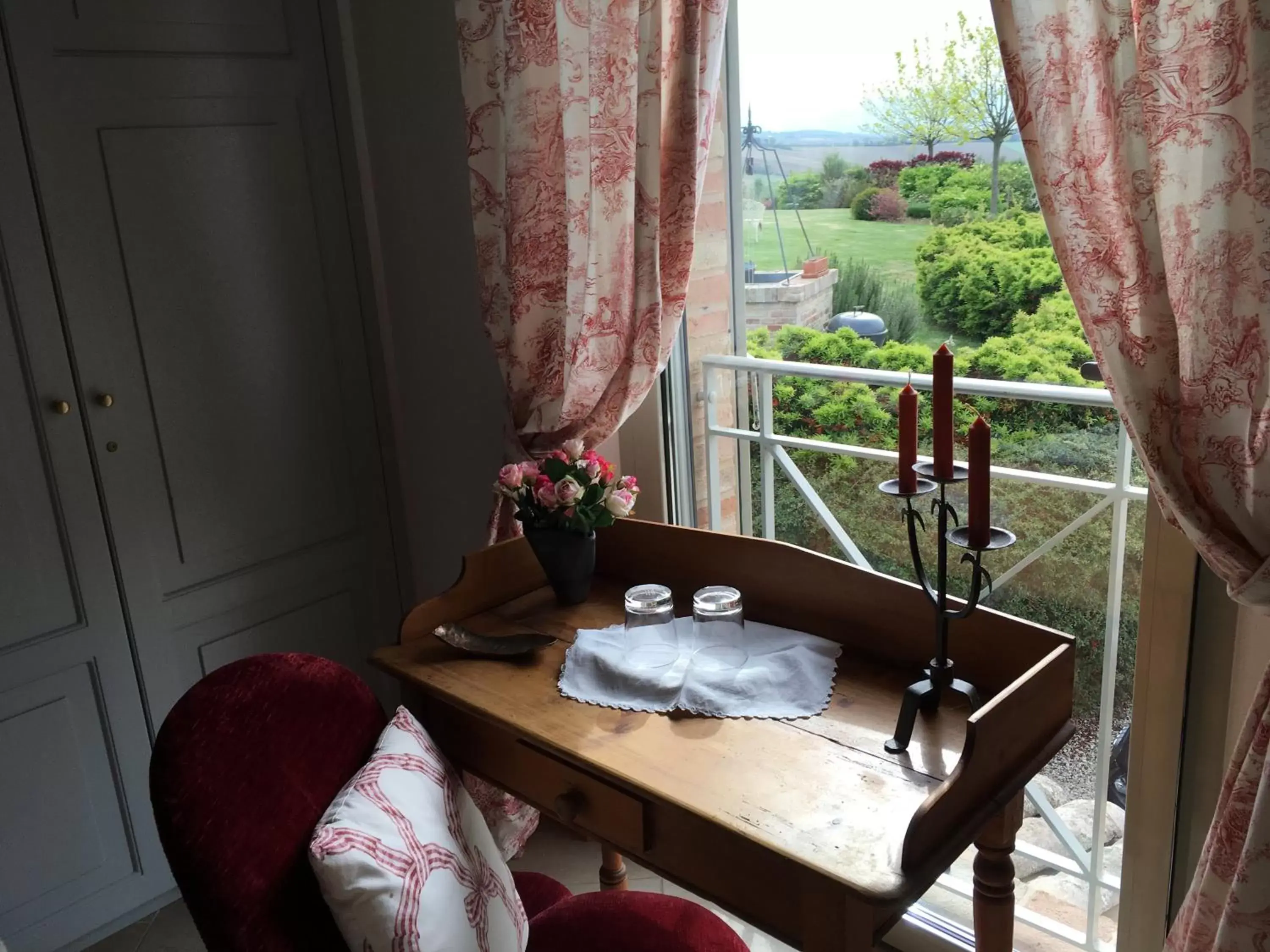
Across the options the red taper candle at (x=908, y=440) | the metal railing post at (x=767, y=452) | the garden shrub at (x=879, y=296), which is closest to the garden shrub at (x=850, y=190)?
the garden shrub at (x=879, y=296)

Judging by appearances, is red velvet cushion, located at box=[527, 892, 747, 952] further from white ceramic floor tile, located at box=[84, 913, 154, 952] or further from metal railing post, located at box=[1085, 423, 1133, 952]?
white ceramic floor tile, located at box=[84, 913, 154, 952]

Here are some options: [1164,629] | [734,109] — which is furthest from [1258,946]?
[734,109]

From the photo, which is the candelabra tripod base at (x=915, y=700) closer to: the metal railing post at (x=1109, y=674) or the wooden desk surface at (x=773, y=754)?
the wooden desk surface at (x=773, y=754)

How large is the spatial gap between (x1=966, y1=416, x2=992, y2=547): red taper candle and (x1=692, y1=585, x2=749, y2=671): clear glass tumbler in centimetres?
45

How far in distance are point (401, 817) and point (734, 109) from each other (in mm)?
1484

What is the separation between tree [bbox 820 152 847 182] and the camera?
6.34 ft

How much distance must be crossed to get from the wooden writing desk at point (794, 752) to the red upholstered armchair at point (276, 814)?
13 centimetres

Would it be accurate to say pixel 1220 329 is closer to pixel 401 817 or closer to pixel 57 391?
pixel 401 817

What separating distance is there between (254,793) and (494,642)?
0.55m

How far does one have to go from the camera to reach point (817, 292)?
2.08 metres

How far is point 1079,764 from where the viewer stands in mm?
2057

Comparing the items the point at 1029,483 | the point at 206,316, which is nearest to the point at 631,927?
the point at 1029,483

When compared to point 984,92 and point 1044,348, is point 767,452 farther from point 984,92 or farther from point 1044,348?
point 984,92

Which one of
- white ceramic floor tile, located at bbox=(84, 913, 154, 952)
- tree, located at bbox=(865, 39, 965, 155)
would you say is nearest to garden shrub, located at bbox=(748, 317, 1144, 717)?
tree, located at bbox=(865, 39, 965, 155)
